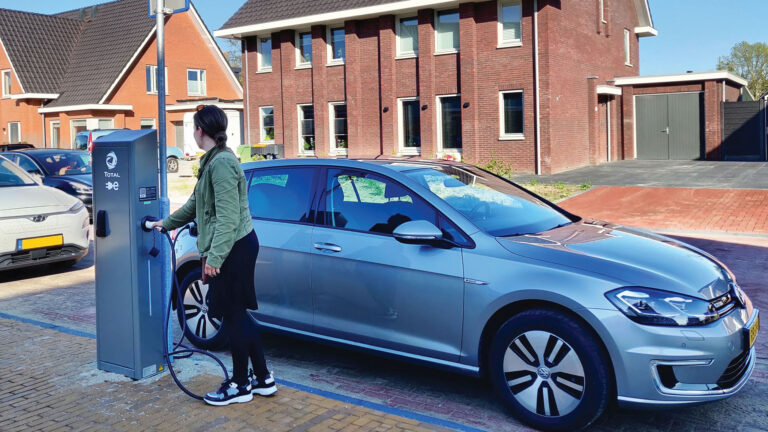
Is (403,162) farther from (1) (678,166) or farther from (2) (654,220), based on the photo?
(1) (678,166)

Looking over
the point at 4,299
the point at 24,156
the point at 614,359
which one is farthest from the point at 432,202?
the point at 24,156

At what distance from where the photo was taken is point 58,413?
452 cm

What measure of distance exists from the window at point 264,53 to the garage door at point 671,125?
585 inches

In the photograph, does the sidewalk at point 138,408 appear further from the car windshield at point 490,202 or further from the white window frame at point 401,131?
the white window frame at point 401,131

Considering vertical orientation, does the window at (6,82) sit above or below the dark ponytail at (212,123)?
above

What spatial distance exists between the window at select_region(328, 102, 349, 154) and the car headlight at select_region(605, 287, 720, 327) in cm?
2467

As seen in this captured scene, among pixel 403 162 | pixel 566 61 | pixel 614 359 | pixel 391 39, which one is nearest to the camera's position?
pixel 614 359

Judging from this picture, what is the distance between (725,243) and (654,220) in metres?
2.66

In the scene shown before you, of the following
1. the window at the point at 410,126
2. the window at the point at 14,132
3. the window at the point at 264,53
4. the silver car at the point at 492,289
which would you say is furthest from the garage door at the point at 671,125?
the window at the point at 14,132

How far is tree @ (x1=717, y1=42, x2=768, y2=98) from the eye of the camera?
172 feet

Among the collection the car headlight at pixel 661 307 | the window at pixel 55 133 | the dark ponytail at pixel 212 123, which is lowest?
the car headlight at pixel 661 307

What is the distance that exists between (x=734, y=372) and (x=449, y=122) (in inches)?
867

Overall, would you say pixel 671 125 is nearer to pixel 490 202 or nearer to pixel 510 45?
pixel 510 45

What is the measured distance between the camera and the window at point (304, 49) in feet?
96.5
